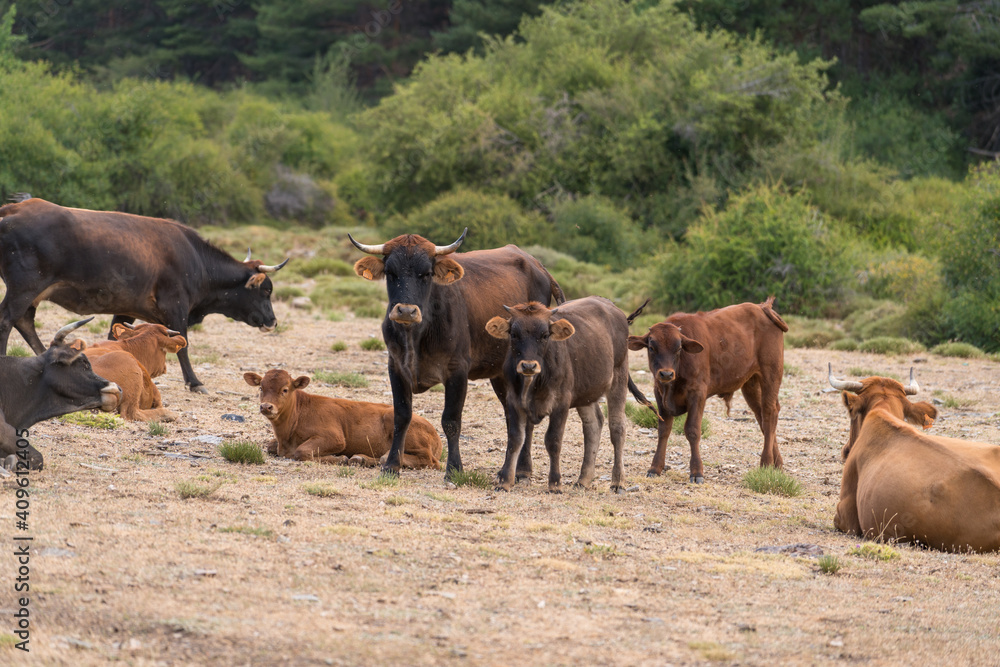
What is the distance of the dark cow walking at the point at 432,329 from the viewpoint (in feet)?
29.9

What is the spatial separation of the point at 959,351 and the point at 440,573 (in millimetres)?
15717

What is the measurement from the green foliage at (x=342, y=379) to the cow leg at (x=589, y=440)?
5.11 meters

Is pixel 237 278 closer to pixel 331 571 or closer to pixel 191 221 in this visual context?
pixel 331 571

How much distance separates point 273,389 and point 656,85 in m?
26.7

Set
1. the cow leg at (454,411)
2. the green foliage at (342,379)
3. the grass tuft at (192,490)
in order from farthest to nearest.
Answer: the green foliage at (342,379)
the cow leg at (454,411)
the grass tuft at (192,490)

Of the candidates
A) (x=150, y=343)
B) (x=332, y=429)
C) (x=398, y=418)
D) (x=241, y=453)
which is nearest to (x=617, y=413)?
(x=398, y=418)

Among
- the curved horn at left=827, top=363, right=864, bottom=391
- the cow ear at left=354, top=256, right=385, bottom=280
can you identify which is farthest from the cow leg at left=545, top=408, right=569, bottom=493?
the curved horn at left=827, top=363, right=864, bottom=391

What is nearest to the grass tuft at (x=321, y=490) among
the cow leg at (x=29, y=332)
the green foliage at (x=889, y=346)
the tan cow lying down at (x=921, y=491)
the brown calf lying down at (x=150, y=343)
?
the tan cow lying down at (x=921, y=491)

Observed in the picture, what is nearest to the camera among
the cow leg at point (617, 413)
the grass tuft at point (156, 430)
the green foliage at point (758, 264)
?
the cow leg at point (617, 413)

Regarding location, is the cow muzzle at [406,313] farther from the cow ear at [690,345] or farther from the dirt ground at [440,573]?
the cow ear at [690,345]

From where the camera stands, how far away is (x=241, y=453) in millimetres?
9469

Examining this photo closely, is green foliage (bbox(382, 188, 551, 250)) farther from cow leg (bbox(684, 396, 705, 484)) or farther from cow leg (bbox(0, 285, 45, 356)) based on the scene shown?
cow leg (bbox(684, 396, 705, 484))

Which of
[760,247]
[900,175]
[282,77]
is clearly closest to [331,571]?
[760,247]

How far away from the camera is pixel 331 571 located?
20.2 ft
